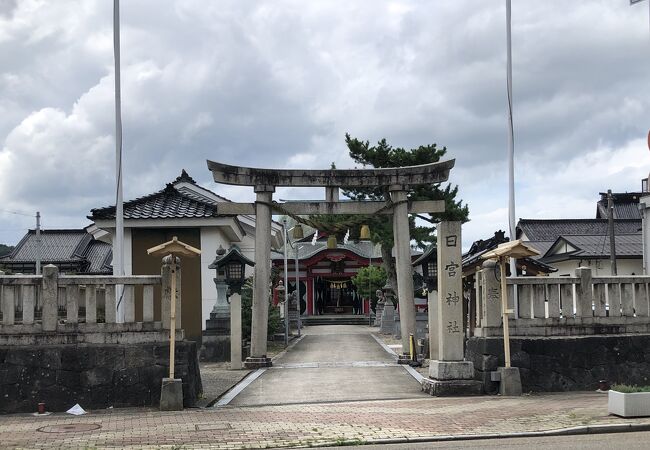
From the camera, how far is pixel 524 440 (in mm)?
9961

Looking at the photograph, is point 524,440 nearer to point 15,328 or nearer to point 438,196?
point 15,328

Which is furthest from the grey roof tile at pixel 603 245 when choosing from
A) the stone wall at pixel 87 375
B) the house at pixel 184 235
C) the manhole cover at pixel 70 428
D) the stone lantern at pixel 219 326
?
the manhole cover at pixel 70 428

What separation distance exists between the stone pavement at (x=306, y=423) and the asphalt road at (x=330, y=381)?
120 centimetres

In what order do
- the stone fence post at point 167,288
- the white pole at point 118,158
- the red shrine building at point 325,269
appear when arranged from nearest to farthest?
the stone fence post at point 167,288
the white pole at point 118,158
the red shrine building at point 325,269

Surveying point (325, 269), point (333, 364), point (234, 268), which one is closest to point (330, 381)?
point (333, 364)

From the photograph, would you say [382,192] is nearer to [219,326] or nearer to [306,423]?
[219,326]

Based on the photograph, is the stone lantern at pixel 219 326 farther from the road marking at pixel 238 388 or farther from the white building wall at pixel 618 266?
the white building wall at pixel 618 266

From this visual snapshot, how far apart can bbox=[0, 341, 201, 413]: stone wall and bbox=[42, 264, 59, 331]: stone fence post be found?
415mm

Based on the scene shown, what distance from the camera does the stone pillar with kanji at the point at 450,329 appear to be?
47.4 ft

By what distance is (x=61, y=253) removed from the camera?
2207 inches

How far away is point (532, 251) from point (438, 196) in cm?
2301

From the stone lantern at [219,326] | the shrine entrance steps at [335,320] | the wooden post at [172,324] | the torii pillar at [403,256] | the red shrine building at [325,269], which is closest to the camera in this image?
the wooden post at [172,324]

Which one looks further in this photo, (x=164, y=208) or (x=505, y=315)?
(x=164, y=208)

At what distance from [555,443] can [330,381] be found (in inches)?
329
